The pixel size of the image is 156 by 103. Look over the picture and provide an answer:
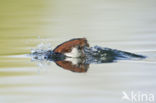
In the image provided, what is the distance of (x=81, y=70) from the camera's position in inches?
277

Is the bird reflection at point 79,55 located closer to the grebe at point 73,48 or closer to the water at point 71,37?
the grebe at point 73,48

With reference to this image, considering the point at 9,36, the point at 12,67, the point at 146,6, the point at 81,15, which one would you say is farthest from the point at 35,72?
the point at 146,6

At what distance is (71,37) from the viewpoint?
9914 millimetres

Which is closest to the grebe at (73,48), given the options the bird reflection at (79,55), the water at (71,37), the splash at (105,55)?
the bird reflection at (79,55)

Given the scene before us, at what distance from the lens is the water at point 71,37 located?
5863mm

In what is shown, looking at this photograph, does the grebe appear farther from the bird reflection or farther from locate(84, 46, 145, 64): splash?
locate(84, 46, 145, 64): splash

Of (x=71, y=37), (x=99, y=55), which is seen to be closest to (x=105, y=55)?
(x=99, y=55)

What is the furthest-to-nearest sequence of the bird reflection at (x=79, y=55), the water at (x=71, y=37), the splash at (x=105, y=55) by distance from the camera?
the splash at (x=105, y=55), the bird reflection at (x=79, y=55), the water at (x=71, y=37)

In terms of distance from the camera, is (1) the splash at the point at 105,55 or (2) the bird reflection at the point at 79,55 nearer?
(2) the bird reflection at the point at 79,55

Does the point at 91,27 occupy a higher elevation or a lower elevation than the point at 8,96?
higher

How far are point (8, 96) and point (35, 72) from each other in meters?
1.23

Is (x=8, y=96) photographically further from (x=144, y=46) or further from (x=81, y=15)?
(x=81, y=15)

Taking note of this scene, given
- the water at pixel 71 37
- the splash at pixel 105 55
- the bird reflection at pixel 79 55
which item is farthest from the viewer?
the splash at pixel 105 55

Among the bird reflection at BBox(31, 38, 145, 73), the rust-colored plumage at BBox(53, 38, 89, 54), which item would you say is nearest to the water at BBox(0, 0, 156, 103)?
the bird reflection at BBox(31, 38, 145, 73)
